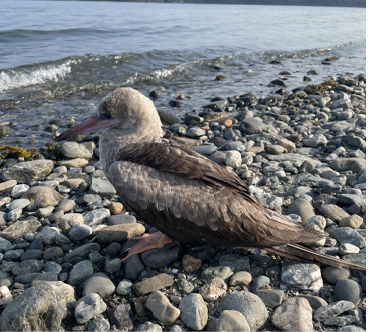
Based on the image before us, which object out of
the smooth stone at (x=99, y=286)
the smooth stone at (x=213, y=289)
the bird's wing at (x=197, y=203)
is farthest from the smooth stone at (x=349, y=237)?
the smooth stone at (x=99, y=286)

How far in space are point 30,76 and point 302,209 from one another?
1191cm

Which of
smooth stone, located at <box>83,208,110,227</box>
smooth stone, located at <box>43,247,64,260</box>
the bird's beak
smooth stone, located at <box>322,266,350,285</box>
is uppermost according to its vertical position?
the bird's beak

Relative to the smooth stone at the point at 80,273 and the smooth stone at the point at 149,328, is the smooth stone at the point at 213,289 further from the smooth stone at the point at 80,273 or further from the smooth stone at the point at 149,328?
the smooth stone at the point at 80,273

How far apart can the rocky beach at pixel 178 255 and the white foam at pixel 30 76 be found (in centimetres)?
610

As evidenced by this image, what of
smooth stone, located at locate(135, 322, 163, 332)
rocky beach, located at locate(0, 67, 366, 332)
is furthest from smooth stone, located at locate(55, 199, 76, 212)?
smooth stone, located at locate(135, 322, 163, 332)

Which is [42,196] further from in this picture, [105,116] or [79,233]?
[105,116]

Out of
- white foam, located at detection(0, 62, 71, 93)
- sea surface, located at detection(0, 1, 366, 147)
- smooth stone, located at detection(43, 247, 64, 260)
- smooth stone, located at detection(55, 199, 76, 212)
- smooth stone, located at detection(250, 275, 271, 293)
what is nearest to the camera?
smooth stone, located at detection(250, 275, 271, 293)

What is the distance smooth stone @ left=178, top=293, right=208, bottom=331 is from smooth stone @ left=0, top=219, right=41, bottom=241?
8.23 feet

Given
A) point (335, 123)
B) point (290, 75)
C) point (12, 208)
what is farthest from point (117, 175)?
point (290, 75)

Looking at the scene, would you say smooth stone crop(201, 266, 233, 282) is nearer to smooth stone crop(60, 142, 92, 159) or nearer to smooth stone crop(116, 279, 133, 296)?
smooth stone crop(116, 279, 133, 296)

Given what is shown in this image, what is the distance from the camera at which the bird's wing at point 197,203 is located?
3.62m

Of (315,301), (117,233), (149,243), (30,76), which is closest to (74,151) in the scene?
(117,233)

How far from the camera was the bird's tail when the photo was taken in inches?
144

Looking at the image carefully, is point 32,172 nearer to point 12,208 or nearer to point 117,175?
point 12,208
